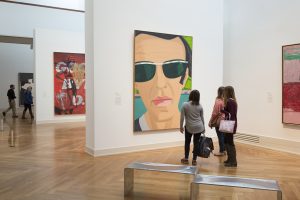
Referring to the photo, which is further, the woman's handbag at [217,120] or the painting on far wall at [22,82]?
the painting on far wall at [22,82]

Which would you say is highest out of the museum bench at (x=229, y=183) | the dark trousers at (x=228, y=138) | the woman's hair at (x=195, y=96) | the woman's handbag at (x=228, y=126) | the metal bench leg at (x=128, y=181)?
the woman's hair at (x=195, y=96)

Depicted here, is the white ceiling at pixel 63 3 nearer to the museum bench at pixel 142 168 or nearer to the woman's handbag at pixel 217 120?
the woman's handbag at pixel 217 120

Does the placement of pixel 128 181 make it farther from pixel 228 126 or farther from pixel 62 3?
pixel 62 3

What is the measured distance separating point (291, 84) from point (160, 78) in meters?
3.24

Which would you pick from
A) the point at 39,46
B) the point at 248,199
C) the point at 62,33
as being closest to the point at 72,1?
the point at 62,33

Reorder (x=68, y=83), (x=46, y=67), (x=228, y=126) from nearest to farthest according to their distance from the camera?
(x=228, y=126)
(x=46, y=67)
(x=68, y=83)

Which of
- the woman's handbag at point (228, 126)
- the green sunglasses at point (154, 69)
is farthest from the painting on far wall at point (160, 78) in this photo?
the woman's handbag at point (228, 126)

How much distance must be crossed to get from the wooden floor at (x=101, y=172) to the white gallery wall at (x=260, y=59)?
2.07 ft

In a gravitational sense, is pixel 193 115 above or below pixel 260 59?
below

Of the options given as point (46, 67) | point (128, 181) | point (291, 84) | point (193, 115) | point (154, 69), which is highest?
point (46, 67)

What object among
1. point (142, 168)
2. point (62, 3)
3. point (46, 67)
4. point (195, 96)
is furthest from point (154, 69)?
point (62, 3)

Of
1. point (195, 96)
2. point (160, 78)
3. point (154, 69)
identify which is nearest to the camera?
point (195, 96)

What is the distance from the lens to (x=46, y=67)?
13234 mm

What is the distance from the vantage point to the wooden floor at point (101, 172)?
4.50m
